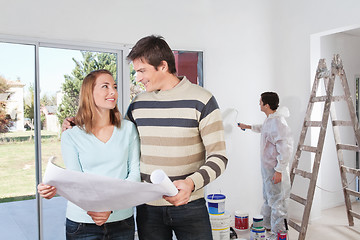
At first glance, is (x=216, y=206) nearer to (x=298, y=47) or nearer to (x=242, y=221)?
(x=242, y=221)

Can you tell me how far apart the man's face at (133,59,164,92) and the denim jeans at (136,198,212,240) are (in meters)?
0.54

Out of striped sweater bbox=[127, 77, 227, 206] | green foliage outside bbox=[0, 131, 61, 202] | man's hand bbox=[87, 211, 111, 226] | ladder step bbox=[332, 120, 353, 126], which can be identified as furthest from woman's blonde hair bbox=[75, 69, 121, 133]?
ladder step bbox=[332, 120, 353, 126]

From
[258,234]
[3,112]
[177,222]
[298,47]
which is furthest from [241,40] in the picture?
[177,222]

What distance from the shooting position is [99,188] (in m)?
1.13

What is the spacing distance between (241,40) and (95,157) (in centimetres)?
283

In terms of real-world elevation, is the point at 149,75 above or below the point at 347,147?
above

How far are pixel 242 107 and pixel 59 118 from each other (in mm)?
1975

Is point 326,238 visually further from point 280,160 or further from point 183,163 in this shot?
point 183,163

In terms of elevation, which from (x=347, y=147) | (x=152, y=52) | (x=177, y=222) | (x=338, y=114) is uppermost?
(x=152, y=52)

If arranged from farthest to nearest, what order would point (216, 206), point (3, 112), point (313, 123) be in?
1. point (313, 123)
2. point (216, 206)
3. point (3, 112)

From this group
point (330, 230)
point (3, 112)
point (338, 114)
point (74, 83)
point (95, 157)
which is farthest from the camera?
point (338, 114)

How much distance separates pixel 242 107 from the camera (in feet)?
13.0

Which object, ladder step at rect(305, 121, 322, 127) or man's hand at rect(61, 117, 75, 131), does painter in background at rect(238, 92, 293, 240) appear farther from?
man's hand at rect(61, 117, 75, 131)

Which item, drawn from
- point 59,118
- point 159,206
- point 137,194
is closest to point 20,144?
point 59,118
